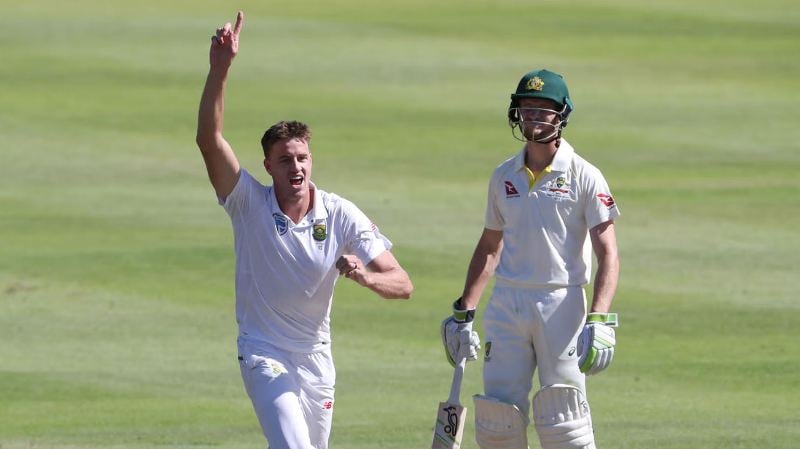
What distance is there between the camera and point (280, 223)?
25.5 feet

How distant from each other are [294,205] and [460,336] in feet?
3.47

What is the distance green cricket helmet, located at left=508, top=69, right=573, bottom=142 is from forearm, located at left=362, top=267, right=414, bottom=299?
Answer: 943mm

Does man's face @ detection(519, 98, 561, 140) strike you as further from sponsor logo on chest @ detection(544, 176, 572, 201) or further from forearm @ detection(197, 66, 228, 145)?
forearm @ detection(197, 66, 228, 145)

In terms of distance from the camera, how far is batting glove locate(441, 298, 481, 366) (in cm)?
807

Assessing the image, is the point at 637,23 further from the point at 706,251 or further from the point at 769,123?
the point at 706,251

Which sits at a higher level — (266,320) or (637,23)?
(637,23)

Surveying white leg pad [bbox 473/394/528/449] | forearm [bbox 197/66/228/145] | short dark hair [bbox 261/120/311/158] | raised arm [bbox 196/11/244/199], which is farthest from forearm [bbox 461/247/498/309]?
forearm [bbox 197/66/228/145]

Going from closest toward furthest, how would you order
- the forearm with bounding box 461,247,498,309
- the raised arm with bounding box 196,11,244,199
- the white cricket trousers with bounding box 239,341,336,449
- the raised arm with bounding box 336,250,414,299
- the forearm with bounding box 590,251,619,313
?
the raised arm with bounding box 336,250,414,299 → the white cricket trousers with bounding box 239,341,336,449 → the raised arm with bounding box 196,11,244,199 → the forearm with bounding box 590,251,619,313 → the forearm with bounding box 461,247,498,309

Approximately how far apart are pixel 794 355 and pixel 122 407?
5.05 m

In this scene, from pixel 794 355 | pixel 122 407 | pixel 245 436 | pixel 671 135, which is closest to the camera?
pixel 245 436

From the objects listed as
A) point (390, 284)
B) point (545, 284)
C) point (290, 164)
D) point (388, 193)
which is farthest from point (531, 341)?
point (388, 193)

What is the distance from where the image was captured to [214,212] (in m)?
16.7

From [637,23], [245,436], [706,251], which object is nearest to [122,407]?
[245,436]

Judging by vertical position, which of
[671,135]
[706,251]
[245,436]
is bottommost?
[245,436]
